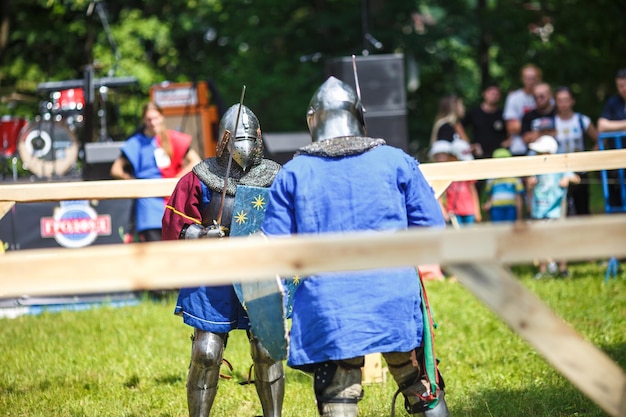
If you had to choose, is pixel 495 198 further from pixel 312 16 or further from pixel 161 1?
pixel 161 1

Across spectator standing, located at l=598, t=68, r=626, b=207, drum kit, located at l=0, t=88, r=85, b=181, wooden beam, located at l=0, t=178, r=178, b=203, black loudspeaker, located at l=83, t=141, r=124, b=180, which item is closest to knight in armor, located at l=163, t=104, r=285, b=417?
wooden beam, located at l=0, t=178, r=178, b=203

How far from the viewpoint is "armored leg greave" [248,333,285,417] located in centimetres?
447

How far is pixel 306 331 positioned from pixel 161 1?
601 inches

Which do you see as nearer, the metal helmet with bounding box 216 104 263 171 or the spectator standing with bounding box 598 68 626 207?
the metal helmet with bounding box 216 104 263 171

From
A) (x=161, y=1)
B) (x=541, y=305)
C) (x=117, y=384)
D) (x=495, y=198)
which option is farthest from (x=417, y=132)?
(x=541, y=305)

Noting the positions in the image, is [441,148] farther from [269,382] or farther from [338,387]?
[338,387]

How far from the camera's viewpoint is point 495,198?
29.9 ft

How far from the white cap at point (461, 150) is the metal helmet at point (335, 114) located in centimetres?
554

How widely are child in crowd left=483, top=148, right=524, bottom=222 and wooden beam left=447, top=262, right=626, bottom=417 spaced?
6.57 meters

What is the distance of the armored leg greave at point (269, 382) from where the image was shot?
176 inches

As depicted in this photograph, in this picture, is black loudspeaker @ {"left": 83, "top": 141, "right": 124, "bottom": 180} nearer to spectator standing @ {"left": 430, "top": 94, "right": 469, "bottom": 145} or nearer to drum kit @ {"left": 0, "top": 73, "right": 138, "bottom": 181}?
drum kit @ {"left": 0, "top": 73, "right": 138, "bottom": 181}

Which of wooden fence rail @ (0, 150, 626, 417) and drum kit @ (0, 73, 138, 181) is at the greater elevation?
drum kit @ (0, 73, 138, 181)

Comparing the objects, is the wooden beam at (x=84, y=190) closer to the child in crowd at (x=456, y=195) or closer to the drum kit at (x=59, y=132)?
the child in crowd at (x=456, y=195)

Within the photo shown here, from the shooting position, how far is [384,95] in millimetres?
9070
